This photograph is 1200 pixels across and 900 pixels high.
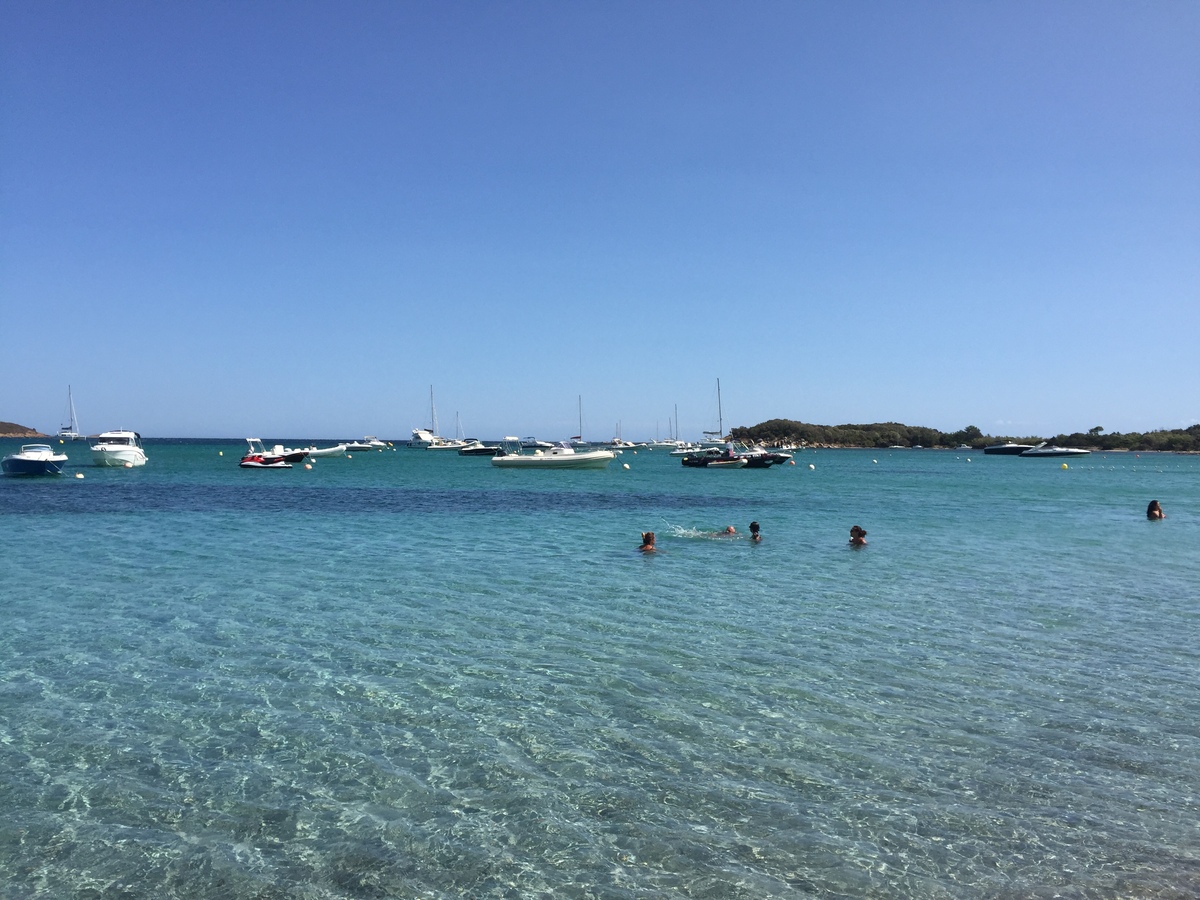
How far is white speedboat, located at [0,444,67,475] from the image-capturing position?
5938cm

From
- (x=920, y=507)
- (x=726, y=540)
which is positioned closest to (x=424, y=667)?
(x=726, y=540)

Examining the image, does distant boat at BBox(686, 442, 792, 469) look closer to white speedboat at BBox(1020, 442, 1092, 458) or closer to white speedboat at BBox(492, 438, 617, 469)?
white speedboat at BBox(492, 438, 617, 469)

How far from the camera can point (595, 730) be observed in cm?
896

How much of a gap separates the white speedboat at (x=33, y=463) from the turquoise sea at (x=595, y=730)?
152 feet

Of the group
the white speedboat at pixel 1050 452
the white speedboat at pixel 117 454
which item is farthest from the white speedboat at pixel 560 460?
the white speedboat at pixel 1050 452

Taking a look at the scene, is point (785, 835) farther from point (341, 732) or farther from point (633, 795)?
point (341, 732)

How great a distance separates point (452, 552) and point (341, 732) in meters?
14.9

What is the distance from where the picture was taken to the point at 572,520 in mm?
Answer: 34781

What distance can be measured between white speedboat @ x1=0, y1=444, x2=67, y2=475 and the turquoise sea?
46263mm

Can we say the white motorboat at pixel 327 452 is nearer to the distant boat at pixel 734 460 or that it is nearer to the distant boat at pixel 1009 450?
the distant boat at pixel 734 460

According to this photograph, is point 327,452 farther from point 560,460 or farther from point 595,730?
point 595,730

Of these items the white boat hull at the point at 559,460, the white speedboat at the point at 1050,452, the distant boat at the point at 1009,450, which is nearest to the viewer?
the white boat hull at the point at 559,460

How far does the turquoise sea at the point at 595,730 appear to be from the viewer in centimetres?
618


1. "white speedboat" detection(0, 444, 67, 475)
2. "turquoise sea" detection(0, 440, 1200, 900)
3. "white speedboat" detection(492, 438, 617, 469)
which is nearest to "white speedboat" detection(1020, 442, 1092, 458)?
"white speedboat" detection(492, 438, 617, 469)
